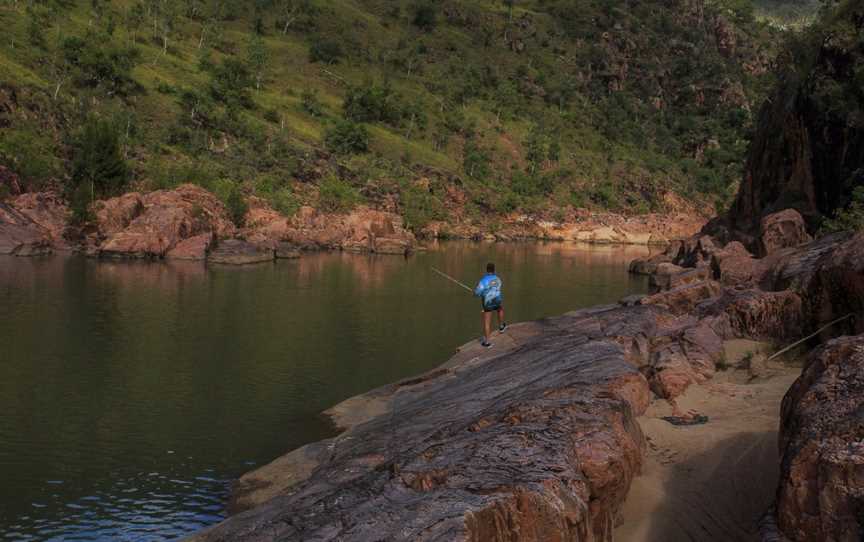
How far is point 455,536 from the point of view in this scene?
7.62m

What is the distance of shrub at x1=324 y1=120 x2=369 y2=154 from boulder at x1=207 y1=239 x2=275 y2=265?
41.7m

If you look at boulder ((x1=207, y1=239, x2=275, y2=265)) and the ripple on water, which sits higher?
boulder ((x1=207, y1=239, x2=275, y2=265))

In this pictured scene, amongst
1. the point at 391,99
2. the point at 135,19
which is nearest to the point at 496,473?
the point at 135,19

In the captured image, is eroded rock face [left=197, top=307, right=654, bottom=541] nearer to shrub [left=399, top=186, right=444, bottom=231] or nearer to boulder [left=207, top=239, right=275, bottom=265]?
boulder [left=207, top=239, right=275, bottom=265]

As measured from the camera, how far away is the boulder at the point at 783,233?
35.1 meters

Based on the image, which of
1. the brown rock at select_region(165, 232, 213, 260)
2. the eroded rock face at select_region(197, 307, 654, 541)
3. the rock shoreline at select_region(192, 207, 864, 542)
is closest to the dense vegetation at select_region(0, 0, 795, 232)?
the brown rock at select_region(165, 232, 213, 260)

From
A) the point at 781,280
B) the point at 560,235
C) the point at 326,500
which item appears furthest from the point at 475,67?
the point at 326,500

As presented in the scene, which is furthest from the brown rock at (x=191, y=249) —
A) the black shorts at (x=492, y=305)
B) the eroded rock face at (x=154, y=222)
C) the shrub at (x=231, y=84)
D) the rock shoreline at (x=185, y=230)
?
the black shorts at (x=492, y=305)

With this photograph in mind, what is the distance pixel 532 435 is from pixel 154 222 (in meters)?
58.4

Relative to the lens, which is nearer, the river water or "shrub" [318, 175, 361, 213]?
the river water

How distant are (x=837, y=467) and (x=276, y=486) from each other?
10.5 meters

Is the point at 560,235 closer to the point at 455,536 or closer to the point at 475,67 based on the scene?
the point at 475,67

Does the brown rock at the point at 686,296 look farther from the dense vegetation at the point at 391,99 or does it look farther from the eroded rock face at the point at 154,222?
the eroded rock face at the point at 154,222

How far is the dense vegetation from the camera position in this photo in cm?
8212
